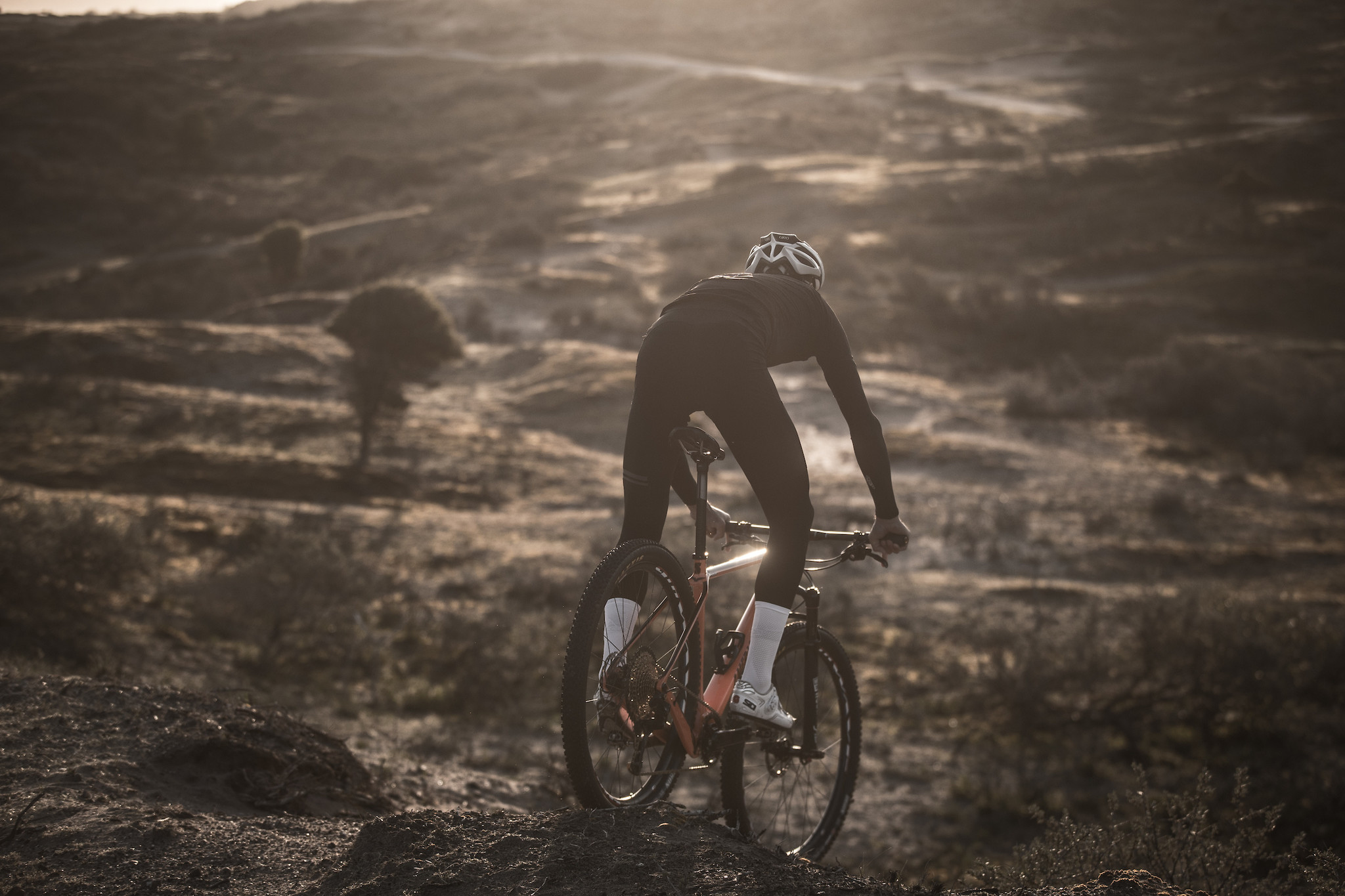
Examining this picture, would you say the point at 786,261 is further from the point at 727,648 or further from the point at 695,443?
the point at 727,648

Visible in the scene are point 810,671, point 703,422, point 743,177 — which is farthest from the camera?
point 743,177

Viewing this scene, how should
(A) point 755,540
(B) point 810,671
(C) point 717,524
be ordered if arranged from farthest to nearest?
(B) point 810,671, (A) point 755,540, (C) point 717,524

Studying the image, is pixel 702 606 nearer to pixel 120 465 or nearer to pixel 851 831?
pixel 851 831

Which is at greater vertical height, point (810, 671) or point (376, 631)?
point (810, 671)

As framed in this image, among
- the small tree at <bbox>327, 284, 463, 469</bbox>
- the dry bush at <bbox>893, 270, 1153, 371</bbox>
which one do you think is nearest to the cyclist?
the small tree at <bbox>327, 284, 463, 469</bbox>

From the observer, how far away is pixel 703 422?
74.0 feet

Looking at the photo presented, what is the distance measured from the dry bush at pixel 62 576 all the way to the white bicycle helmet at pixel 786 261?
257 inches

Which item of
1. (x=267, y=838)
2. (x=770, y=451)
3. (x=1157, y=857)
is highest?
(x=770, y=451)

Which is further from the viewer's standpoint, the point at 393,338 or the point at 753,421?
the point at 393,338

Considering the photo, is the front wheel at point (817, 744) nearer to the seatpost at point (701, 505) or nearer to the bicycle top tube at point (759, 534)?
the bicycle top tube at point (759, 534)

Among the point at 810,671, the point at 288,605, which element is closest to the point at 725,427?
the point at 810,671

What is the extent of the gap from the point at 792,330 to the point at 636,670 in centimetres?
137

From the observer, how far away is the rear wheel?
9.68 ft

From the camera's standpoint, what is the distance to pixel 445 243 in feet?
145
